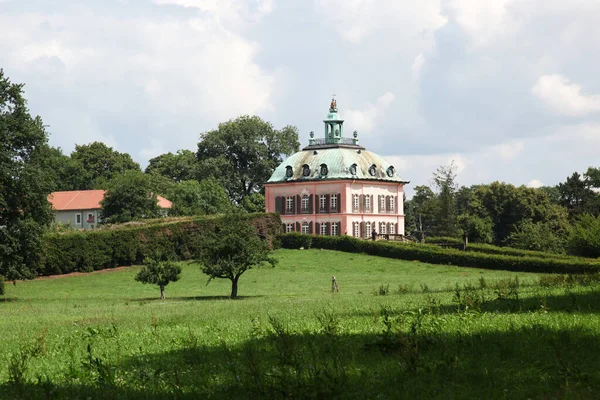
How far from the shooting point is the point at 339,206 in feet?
319

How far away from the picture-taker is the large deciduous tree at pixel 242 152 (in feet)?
399

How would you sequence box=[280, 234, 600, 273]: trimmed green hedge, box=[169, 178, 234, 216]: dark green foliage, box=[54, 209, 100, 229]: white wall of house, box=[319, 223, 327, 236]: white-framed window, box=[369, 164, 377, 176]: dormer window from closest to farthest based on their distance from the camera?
box=[280, 234, 600, 273]: trimmed green hedge → box=[319, 223, 327, 236]: white-framed window → box=[369, 164, 377, 176]: dormer window → box=[169, 178, 234, 216]: dark green foliage → box=[54, 209, 100, 229]: white wall of house

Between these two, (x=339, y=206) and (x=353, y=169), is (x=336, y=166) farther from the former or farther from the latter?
(x=339, y=206)

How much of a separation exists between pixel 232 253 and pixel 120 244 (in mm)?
21864

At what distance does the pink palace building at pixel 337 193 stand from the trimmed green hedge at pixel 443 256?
740 inches

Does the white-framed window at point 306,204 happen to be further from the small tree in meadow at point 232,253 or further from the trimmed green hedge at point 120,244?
the small tree in meadow at point 232,253

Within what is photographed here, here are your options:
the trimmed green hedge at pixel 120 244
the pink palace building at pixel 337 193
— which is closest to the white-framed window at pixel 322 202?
the pink palace building at pixel 337 193

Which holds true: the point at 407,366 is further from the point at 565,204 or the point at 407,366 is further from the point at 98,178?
the point at 98,178

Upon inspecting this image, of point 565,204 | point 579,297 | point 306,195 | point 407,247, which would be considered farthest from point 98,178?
point 579,297

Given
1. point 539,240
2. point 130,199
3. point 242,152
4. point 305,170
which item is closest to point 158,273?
point 539,240

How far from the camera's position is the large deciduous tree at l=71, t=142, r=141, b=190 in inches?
5261

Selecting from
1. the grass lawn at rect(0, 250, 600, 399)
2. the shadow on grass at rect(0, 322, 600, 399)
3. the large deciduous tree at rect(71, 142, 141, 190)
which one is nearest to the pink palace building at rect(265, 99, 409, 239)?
the large deciduous tree at rect(71, 142, 141, 190)

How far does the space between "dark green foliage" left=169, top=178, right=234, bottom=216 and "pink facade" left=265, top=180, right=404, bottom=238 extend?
7.61 m

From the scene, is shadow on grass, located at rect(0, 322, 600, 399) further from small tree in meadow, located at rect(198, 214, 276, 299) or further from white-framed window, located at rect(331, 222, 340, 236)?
white-framed window, located at rect(331, 222, 340, 236)
